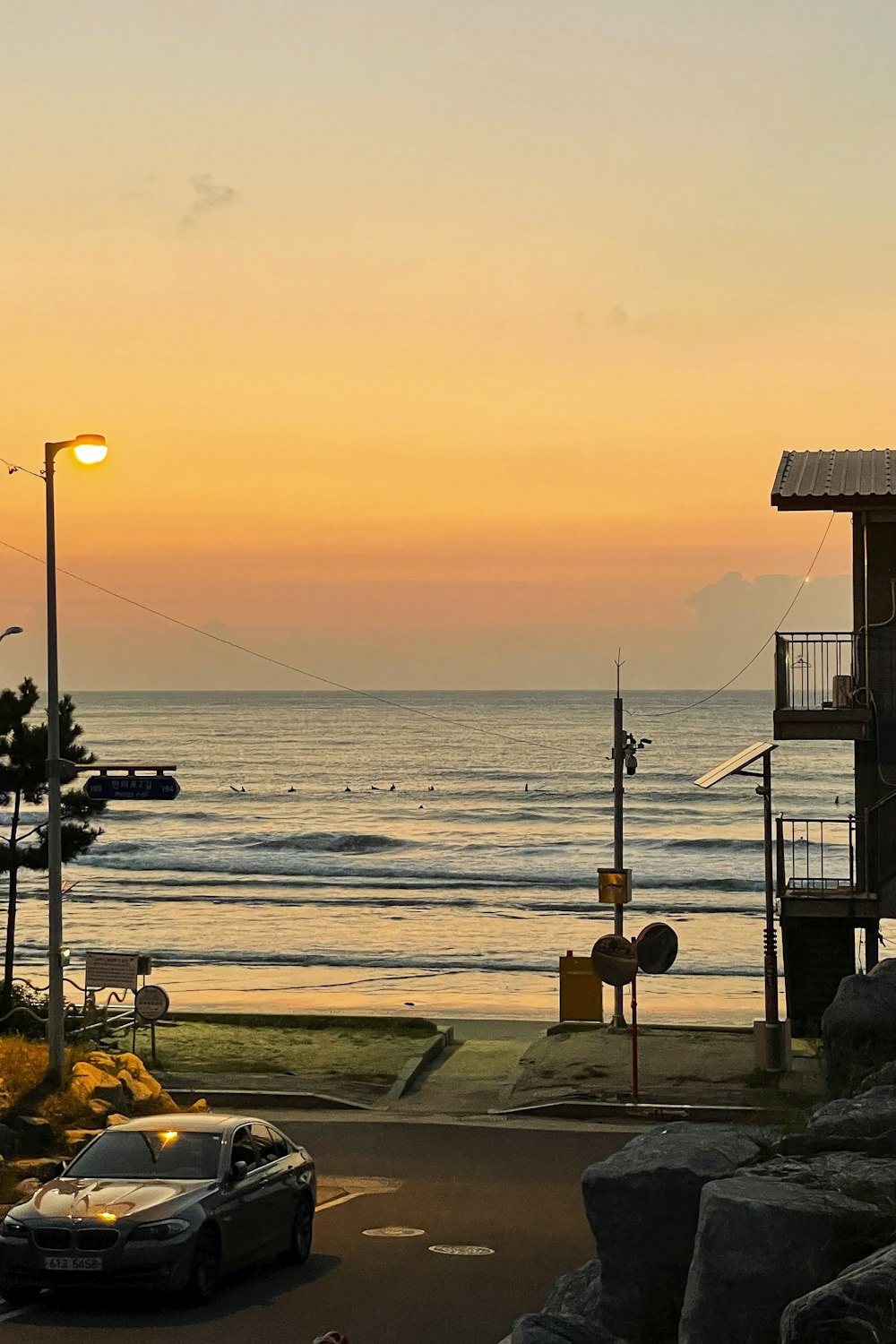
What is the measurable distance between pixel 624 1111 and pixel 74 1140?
8304 millimetres

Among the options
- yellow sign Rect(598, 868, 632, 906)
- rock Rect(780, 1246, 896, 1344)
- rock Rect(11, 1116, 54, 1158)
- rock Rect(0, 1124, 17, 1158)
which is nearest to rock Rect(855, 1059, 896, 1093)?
rock Rect(780, 1246, 896, 1344)

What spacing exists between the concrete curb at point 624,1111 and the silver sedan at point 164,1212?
8.95m

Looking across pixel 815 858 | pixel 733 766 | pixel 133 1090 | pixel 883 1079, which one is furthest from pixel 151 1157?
pixel 815 858

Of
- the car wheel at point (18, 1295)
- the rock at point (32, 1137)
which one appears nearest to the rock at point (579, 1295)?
the car wheel at point (18, 1295)

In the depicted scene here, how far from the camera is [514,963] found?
48406 mm

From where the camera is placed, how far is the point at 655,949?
996 inches

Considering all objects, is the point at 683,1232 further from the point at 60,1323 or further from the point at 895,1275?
the point at 60,1323

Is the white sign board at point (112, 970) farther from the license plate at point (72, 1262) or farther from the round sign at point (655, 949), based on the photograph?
the license plate at point (72, 1262)

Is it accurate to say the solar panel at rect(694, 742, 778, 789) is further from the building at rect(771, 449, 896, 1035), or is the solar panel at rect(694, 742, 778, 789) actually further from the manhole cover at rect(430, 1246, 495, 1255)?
the manhole cover at rect(430, 1246, 495, 1255)

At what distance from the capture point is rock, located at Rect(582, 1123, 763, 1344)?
10.8 m

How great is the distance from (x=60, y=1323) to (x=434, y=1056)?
1654 cm

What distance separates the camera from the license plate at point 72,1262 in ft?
43.5

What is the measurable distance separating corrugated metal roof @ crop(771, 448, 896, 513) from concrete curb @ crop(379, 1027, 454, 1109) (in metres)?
11.2

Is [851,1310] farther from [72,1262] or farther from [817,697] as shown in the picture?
[817,697]
